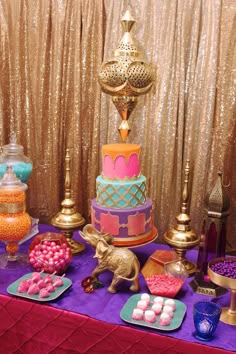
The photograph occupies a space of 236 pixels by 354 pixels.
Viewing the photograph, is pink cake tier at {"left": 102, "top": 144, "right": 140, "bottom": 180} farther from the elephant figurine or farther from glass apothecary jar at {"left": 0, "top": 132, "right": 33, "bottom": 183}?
glass apothecary jar at {"left": 0, "top": 132, "right": 33, "bottom": 183}

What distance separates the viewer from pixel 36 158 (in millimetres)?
2113

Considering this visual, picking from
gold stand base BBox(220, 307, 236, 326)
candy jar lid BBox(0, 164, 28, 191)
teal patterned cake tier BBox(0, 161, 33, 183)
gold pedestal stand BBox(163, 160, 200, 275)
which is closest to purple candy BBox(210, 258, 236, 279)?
gold stand base BBox(220, 307, 236, 326)

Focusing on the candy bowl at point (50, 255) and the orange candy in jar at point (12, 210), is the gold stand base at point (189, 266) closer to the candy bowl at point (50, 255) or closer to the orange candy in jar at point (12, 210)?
the candy bowl at point (50, 255)

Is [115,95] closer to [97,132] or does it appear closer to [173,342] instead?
[97,132]

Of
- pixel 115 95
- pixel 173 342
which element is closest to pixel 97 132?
pixel 115 95

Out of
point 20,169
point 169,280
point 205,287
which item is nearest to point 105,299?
point 169,280

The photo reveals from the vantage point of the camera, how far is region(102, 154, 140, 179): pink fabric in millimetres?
1528

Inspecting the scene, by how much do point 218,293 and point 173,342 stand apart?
0.97 feet

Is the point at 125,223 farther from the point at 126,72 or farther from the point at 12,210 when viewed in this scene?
the point at 126,72

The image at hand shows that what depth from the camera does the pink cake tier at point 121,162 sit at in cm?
152

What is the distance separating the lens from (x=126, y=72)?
1521mm

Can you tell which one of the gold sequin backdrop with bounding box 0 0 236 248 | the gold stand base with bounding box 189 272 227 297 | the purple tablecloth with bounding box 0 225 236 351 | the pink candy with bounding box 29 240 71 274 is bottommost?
the purple tablecloth with bounding box 0 225 236 351

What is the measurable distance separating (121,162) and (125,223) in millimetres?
224

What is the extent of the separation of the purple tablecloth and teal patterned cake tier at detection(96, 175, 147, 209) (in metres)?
0.26
